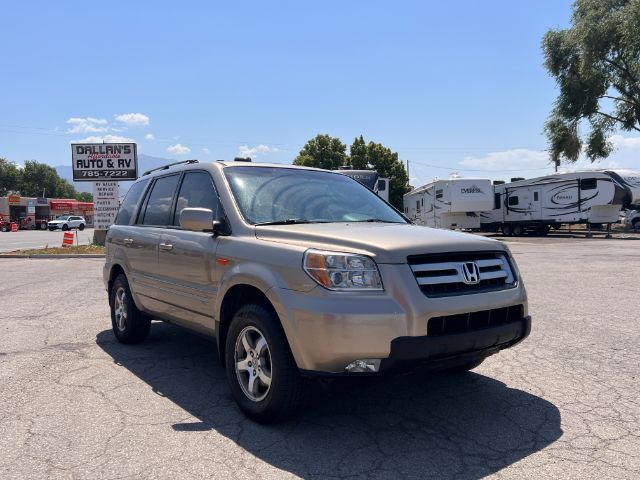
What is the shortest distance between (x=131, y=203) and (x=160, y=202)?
972mm

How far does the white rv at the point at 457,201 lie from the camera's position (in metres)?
29.6

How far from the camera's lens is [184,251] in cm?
464

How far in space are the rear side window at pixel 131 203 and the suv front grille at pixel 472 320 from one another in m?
4.03

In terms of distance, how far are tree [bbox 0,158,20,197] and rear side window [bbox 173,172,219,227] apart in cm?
9994

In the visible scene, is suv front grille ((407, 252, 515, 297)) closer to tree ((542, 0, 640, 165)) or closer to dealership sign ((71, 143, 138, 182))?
dealership sign ((71, 143, 138, 182))

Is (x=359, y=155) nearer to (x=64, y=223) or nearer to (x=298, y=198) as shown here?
(x=64, y=223)

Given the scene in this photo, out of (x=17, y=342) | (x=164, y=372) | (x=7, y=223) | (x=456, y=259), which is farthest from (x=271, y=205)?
(x=7, y=223)

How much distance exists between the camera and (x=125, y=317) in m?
6.02

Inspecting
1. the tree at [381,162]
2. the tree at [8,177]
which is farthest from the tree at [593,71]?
the tree at [8,177]

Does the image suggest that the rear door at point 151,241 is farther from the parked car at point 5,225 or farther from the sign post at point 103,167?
the parked car at point 5,225

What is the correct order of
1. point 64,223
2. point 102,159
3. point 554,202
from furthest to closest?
point 64,223 → point 554,202 → point 102,159

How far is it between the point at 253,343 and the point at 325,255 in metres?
0.96

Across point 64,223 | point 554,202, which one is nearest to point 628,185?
point 554,202

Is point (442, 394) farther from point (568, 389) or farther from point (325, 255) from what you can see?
point (325, 255)
